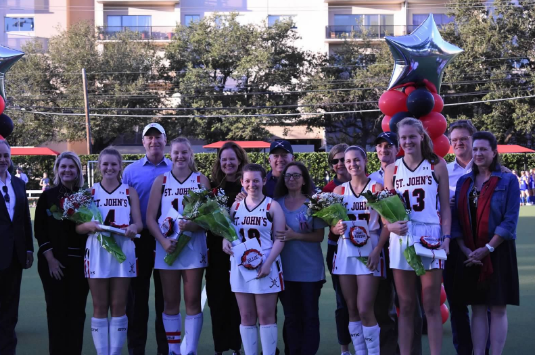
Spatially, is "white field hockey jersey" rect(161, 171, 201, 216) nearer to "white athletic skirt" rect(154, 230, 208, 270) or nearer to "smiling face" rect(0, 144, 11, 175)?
"white athletic skirt" rect(154, 230, 208, 270)

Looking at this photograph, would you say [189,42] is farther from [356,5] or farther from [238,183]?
[238,183]

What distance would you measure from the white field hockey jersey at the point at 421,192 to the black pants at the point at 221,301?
1725 mm

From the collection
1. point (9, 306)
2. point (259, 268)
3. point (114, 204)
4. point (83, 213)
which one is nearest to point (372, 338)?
point (259, 268)

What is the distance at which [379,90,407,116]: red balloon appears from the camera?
717 cm

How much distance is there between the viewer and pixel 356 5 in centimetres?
4191

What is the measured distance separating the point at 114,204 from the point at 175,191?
1.73 feet

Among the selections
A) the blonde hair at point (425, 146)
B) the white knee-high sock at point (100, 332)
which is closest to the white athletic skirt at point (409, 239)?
the blonde hair at point (425, 146)

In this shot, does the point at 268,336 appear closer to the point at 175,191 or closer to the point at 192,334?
the point at 192,334

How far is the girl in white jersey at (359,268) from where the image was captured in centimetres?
477

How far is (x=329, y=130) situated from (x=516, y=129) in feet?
38.4

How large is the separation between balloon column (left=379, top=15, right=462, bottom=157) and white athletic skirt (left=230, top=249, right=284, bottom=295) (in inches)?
112

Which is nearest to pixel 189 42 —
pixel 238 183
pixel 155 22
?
pixel 155 22

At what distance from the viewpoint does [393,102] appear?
23.7 ft

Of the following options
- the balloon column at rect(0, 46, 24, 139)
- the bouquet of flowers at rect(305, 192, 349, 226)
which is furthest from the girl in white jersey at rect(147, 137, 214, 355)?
the balloon column at rect(0, 46, 24, 139)
